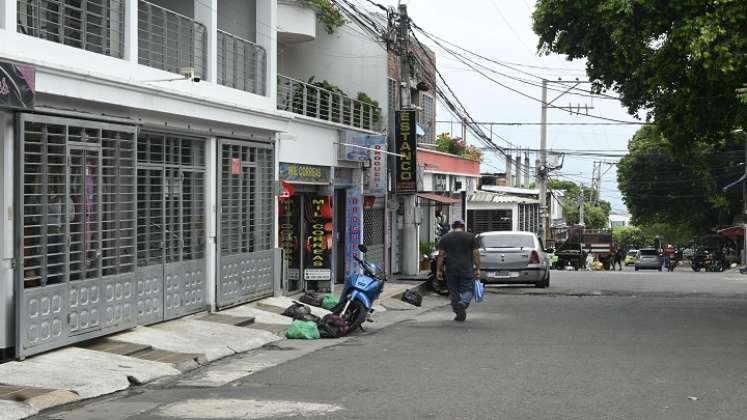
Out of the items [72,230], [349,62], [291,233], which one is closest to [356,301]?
[72,230]

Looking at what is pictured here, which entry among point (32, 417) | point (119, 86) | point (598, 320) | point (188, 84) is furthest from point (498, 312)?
point (32, 417)

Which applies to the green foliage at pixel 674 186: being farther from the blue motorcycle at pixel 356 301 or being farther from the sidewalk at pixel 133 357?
the sidewalk at pixel 133 357

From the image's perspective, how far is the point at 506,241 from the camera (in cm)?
Result: 2561

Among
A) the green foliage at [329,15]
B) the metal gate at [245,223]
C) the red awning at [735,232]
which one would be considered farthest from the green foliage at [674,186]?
the metal gate at [245,223]

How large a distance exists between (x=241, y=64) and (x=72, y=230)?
7082mm

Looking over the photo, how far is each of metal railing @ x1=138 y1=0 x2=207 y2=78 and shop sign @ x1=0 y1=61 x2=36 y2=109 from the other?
488cm

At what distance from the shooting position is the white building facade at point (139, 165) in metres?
11.1

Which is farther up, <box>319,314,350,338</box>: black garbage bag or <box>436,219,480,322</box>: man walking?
<box>436,219,480,322</box>: man walking

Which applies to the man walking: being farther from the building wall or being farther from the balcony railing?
the building wall

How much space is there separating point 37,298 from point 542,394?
18.2 feet

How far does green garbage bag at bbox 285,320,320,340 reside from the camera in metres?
14.4

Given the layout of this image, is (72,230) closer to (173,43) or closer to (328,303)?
(173,43)

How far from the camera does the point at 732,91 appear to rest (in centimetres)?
1705

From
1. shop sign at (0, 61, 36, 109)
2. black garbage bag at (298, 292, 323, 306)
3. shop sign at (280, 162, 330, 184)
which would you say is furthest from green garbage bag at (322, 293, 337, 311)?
shop sign at (0, 61, 36, 109)
